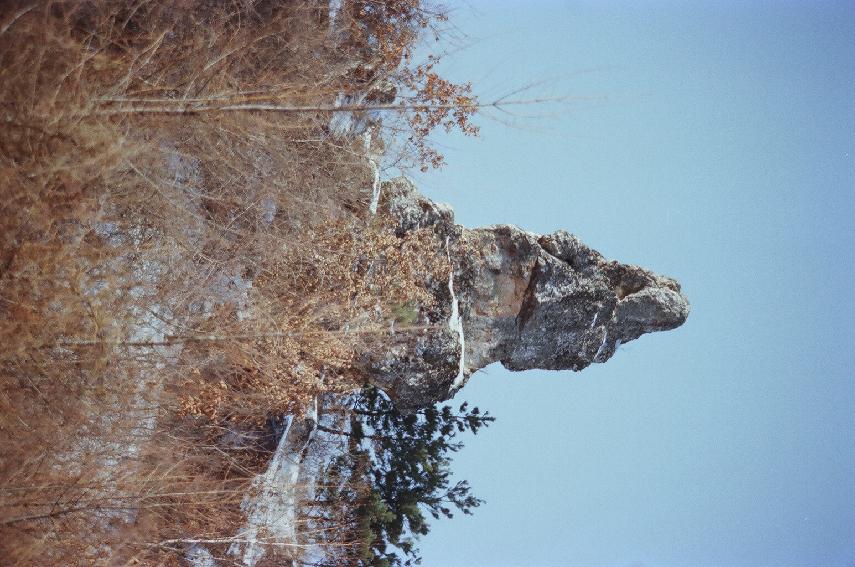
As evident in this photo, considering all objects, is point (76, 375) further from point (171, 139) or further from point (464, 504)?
point (464, 504)

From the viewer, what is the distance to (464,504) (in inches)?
448

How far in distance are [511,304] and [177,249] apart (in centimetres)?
436

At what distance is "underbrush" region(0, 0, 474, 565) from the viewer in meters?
6.55

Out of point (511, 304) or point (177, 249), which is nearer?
point (177, 249)

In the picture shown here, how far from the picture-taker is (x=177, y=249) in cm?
875

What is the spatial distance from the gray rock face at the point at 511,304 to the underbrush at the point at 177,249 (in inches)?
16.3

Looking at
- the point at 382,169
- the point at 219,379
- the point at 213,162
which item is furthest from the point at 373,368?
the point at 213,162

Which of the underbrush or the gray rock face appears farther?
the gray rock face

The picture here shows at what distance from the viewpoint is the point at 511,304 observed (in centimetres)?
996

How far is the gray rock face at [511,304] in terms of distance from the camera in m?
9.58

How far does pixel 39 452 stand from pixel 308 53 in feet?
18.0

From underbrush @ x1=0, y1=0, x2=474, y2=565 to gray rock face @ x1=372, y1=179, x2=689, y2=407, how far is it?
415 mm

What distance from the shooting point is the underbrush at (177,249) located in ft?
21.5

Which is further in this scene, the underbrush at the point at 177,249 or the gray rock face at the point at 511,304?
the gray rock face at the point at 511,304
